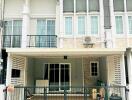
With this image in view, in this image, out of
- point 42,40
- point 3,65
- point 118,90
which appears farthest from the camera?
point 42,40

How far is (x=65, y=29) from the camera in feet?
50.4

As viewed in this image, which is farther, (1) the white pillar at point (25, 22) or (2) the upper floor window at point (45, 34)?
(2) the upper floor window at point (45, 34)

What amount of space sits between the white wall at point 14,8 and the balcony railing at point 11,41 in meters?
1.48

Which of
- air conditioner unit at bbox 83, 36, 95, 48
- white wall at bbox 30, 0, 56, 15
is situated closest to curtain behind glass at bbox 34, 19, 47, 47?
white wall at bbox 30, 0, 56, 15

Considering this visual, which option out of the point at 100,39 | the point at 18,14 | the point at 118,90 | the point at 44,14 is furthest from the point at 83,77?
the point at 18,14

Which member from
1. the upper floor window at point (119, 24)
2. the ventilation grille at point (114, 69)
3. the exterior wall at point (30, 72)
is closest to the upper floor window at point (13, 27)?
the exterior wall at point (30, 72)

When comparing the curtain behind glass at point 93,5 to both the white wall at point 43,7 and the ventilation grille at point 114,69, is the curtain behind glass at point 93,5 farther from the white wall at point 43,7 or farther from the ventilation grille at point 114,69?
the ventilation grille at point 114,69

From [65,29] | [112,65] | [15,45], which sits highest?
[65,29]

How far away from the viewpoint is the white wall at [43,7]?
53.3 feet

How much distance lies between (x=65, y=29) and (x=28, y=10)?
285 cm

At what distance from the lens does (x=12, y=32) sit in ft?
53.2

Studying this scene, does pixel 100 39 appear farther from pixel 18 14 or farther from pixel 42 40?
pixel 18 14

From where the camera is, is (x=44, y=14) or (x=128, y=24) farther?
(x=44, y=14)

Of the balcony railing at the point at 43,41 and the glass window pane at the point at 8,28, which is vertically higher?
the glass window pane at the point at 8,28
